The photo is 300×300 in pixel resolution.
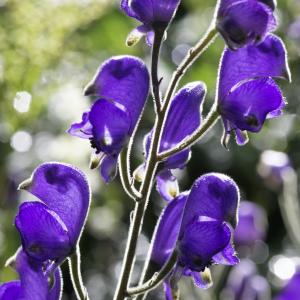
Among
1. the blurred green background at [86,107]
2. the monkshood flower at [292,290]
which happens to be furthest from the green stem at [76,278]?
the monkshood flower at [292,290]

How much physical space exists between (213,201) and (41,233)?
327 millimetres

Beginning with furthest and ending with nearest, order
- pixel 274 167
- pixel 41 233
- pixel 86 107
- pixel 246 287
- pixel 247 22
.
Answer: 1. pixel 274 167
2. pixel 86 107
3. pixel 246 287
4. pixel 41 233
5. pixel 247 22

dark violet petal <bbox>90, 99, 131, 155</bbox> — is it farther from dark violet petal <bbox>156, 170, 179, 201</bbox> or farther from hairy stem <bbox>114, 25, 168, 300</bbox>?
dark violet petal <bbox>156, 170, 179, 201</bbox>

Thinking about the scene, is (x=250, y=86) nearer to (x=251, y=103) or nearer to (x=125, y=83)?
(x=251, y=103)

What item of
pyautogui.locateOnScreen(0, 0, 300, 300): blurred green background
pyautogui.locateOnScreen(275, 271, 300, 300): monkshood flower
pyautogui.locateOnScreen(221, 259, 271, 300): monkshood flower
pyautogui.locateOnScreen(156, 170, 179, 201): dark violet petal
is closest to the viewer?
pyautogui.locateOnScreen(156, 170, 179, 201): dark violet petal

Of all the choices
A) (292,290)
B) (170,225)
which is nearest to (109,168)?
(170,225)

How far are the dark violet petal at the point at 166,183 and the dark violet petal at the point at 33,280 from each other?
0.88ft

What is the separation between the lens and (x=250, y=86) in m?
1.81

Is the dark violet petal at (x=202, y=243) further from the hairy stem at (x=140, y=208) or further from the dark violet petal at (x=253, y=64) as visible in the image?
the dark violet petal at (x=253, y=64)

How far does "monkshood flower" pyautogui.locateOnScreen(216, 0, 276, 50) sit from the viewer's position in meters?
1.66

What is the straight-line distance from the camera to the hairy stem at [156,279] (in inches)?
67.7

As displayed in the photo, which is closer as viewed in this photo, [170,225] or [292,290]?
[170,225]

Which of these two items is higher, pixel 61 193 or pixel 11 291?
pixel 61 193

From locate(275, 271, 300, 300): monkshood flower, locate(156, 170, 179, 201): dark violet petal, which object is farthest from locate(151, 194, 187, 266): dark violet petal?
locate(275, 271, 300, 300): monkshood flower
